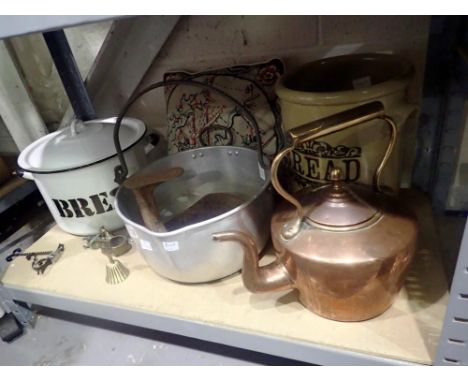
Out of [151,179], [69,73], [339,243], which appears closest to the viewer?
[339,243]

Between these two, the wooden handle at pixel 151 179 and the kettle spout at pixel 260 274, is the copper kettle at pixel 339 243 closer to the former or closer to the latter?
the kettle spout at pixel 260 274

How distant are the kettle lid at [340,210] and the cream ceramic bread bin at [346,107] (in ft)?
0.29

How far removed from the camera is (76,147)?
57cm

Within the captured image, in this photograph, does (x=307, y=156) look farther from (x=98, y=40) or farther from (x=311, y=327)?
(x=98, y=40)

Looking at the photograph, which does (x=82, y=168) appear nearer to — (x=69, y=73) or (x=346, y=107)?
(x=69, y=73)

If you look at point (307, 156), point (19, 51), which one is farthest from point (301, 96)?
point (19, 51)

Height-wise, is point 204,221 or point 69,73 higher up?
point 69,73

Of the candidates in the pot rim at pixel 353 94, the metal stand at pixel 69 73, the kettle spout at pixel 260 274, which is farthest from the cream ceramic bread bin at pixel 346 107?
the metal stand at pixel 69 73

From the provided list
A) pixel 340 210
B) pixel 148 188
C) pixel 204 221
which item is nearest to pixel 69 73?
pixel 148 188

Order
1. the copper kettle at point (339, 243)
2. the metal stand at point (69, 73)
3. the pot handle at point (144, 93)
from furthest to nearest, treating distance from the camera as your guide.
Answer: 1. the metal stand at point (69, 73)
2. the pot handle at point (144, 93)
3. the copper kettle at point (339, 243)

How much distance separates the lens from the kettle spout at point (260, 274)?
1.34ft

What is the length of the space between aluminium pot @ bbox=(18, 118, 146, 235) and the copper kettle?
0.26 meters

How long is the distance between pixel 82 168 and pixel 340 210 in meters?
0.38

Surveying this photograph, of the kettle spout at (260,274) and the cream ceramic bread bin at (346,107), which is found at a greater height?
the cream ceramic bread bin at (346,107)
